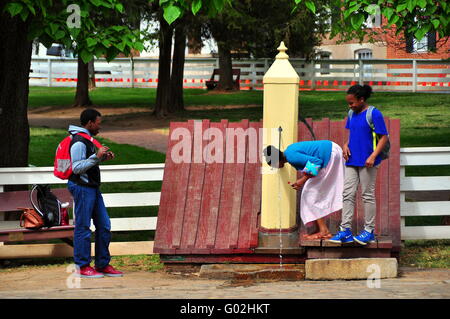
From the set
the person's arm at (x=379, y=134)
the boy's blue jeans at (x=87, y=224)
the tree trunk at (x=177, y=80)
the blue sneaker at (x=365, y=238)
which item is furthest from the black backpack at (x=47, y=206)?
the tree trunk at (x=177, y=80)

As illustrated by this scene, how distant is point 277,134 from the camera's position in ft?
33.3

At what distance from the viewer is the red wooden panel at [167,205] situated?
33.9 ft

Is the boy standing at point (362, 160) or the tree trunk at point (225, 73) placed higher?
the tree trunk at point (225, 73)

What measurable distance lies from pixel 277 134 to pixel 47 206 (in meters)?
2.66

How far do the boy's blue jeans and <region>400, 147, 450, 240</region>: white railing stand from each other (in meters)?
Result: 3.54

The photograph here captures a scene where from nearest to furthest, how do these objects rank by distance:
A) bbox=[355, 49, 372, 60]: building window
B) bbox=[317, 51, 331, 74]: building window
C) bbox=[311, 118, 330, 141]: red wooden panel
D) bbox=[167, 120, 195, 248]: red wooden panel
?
1. bbox=[167, 120, 195, 248]: red wooden panel
2. bbox=[311, 118, 330, 141]: red wooden panel
3. bbox=[317, 51, 331, 74]: building window
4. bbox=[355, 49, 372, 60]: building window

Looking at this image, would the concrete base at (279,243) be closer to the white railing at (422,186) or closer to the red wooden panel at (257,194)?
the red wooden panel at (257,194)

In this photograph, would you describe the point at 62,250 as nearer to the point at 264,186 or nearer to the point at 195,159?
the point at 195,159

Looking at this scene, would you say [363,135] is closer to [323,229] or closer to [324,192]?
[324,192]

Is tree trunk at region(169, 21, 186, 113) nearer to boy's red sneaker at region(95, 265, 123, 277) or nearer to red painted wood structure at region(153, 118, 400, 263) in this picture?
red painted wood structure at region(153, 118, 400, 263)

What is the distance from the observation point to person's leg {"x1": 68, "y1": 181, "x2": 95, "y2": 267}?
9.47 m

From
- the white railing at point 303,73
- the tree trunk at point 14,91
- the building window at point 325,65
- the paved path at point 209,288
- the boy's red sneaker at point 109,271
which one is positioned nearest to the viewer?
the paved path at point 209,288

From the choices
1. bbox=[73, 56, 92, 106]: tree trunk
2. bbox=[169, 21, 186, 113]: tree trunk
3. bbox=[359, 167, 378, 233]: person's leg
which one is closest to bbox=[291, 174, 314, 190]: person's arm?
bbox=[359, 167, 378, 233]: person's leg

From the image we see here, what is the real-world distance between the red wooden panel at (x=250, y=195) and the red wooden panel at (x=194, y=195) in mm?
490
